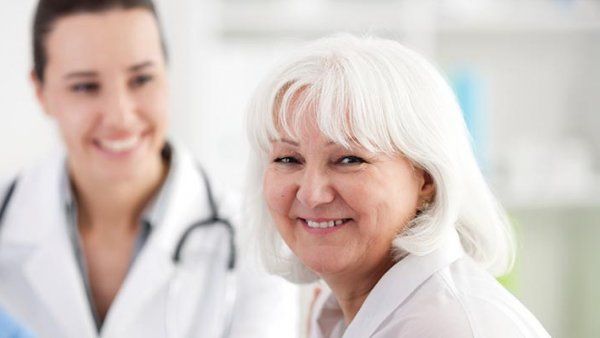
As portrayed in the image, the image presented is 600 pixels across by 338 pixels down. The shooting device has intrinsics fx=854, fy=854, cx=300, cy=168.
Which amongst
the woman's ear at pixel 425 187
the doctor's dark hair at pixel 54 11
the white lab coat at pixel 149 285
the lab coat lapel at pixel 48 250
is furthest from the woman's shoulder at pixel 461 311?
the doctor's dark hair at pixel 54 11

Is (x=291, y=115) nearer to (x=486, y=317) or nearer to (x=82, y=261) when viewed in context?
(x=486, y=317)

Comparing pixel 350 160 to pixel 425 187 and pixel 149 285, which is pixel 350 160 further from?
pixel 149 285

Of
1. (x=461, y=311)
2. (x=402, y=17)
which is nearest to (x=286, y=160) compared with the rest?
(x=461, y=311)

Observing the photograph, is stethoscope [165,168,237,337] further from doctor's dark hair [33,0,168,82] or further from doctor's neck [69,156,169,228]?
doctor's dark hair [33,0,168,82]

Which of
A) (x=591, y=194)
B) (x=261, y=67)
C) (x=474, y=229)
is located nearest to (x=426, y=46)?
(x=261, y=67)

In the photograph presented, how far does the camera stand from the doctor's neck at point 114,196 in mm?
1859

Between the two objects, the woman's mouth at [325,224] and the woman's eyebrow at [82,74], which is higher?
the woman's eyebrow at [82,74]

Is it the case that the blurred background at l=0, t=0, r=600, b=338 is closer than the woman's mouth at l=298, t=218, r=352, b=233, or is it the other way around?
the woman's mouth at l=298, t=218, r=352, b=233

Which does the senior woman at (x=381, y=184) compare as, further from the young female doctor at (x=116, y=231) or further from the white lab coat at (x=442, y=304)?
the young female doctor at (x=116, y=231)

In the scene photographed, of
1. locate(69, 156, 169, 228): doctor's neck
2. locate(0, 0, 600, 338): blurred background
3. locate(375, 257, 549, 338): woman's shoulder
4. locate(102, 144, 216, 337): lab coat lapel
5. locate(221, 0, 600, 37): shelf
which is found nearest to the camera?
locate(375, 257, 549, 338): woman's shoulder

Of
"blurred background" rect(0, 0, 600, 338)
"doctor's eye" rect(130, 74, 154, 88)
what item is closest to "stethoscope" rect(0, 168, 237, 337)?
"doctor's eye" rect(130, 74, 154, 88)

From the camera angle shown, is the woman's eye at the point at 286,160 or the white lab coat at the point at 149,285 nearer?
the woman's eye at the point at 286,160

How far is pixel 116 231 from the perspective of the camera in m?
1.88

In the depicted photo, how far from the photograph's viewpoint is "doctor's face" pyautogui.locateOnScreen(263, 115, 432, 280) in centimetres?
111
